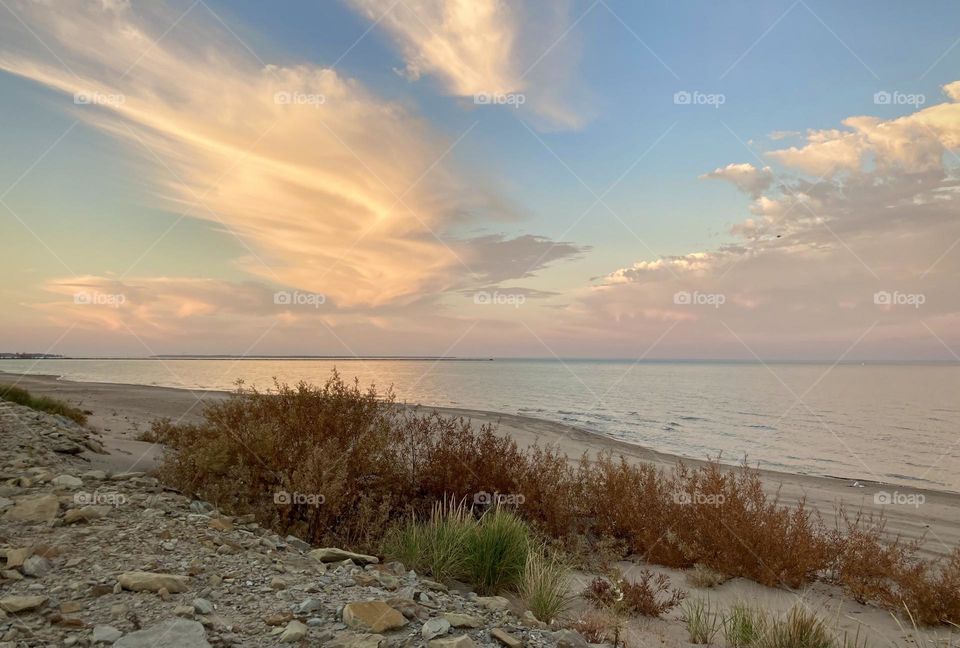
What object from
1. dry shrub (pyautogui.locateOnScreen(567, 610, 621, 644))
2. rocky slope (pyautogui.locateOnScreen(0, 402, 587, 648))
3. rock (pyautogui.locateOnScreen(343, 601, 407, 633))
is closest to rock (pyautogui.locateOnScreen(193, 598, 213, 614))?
rocky slope (pyautogui.locateOnScreen(0, 402, 587, 648))

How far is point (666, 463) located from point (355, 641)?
52.6ft

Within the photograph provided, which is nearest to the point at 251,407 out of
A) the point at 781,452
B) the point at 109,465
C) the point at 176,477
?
the point at 176,477

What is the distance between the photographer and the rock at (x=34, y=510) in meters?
4.89

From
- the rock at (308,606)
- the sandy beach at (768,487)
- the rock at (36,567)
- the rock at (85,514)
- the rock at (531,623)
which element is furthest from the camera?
the sandy beach at (768,487)

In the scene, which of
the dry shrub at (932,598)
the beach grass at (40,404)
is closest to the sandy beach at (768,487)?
the dry shrub at (932,598)

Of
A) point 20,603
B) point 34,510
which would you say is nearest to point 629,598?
point 20,603

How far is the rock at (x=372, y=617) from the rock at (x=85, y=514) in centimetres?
285

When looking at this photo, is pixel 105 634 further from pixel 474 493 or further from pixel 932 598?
pixel 932 598

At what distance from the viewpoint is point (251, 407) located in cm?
735

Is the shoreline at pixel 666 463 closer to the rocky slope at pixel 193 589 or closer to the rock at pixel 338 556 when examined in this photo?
the rocky slope at pixel 193 589

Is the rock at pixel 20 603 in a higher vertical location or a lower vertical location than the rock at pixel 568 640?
higher

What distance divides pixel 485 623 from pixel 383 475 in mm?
3840

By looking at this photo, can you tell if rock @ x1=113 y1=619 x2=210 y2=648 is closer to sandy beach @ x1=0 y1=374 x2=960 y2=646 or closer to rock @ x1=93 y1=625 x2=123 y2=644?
rock @ x1=93 y1=625 x2=123 y2=644

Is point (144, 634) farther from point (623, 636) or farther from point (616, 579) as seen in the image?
point (616, 579)
